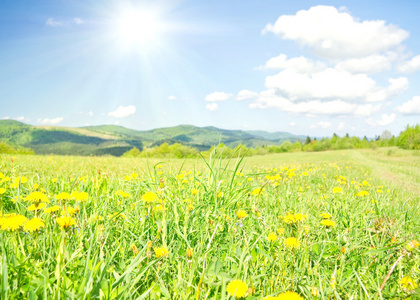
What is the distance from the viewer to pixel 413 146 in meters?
62.4

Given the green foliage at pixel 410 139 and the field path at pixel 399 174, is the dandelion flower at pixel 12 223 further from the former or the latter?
the green foliage at pixel 410 139

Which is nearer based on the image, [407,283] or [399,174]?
[407,283]

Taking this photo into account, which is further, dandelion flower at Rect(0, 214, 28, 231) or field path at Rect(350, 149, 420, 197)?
field path at Rect(350, 149, 420, 197)

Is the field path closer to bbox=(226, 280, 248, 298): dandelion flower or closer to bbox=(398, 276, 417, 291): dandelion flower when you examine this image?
bbox=(398, 276, 417, 291): dandelion flower

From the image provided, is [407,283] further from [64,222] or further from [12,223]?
[12,223]

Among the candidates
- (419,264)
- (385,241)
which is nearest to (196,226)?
(385,241)

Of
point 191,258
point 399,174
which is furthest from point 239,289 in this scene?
point 399,174

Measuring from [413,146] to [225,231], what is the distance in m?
80.2

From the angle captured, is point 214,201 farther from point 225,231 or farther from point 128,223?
point 128,223

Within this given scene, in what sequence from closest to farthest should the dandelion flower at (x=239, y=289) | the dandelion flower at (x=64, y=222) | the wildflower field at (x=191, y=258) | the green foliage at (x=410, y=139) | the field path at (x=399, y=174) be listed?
the dandelion flower at (x=239, y=289), the wildflower field at (x=191, y=258), the dandelion flower at (x=64, y=222), the field path at (x=399, y=174), the green foliage at (x=410, y=139)

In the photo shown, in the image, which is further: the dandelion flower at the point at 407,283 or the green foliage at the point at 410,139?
the green foliage at the point at 410,139

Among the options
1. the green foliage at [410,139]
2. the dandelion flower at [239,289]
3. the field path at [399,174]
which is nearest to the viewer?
the dandelion flower at [239,289]

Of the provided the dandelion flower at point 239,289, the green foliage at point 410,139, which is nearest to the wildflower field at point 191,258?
the dandelion flower at point 239,289

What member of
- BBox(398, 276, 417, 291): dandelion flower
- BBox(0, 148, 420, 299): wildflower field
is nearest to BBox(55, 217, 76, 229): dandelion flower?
BBox(0, 148, 420, 299): wildflower field
